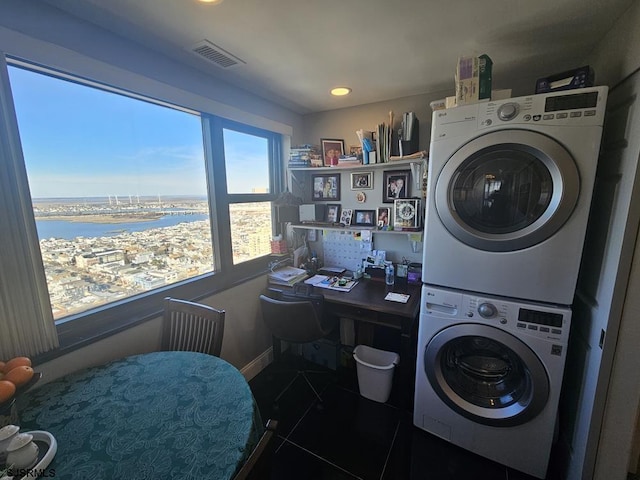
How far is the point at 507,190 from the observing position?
1.31 metres

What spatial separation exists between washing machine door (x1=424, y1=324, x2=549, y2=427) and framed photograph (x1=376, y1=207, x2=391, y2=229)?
108cm

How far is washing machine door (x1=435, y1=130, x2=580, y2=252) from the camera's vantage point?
117 cm

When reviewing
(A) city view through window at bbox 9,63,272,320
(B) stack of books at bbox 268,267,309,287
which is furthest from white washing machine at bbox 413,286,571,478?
(A) city view through window at bbox 9,63,272,320

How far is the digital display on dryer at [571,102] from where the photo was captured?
110 cm

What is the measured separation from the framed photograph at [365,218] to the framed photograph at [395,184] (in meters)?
0.16

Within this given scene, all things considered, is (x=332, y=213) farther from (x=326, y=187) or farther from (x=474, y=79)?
(x=474, y=79)

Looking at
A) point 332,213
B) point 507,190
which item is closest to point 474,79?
point 507,190

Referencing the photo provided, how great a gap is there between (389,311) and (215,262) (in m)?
1.29

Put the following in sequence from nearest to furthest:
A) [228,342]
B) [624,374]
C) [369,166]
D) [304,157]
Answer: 1. [624,374]
2. [228,342]
3. [369,166]
4. [304,157]

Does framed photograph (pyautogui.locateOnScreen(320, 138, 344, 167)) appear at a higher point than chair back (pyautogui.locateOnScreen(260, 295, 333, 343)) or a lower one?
higher

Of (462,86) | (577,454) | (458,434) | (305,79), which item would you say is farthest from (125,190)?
(577,454)

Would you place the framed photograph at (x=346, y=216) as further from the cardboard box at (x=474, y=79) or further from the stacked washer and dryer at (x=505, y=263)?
the cardboard box at (x=474, y=79)

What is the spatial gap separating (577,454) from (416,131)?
2055 millimetres

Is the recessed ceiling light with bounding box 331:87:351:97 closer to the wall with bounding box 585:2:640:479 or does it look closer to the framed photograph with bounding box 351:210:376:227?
the framed photograph with bounding box 351:210:376:227
